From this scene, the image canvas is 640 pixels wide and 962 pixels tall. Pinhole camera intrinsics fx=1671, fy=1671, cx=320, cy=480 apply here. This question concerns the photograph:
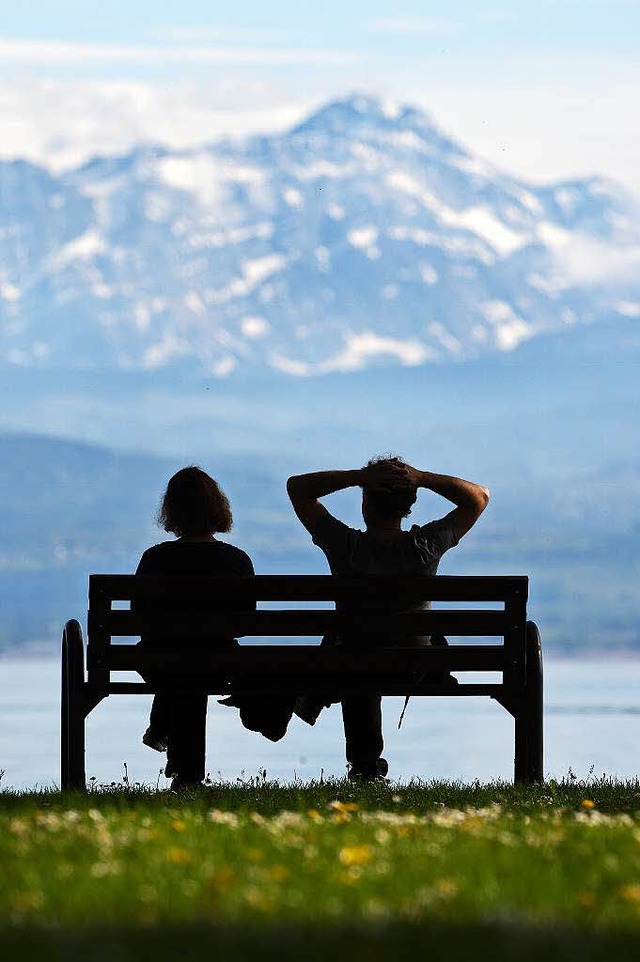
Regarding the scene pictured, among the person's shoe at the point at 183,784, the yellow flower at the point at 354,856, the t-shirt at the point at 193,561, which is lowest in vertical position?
the yellow flower at the point at 354,856

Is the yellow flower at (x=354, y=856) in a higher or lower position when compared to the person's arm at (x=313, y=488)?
lower

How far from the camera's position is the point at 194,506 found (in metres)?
8.85

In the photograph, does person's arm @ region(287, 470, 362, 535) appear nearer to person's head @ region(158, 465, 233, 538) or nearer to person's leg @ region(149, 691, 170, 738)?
person's head @ region(158, 465, 233, 538)

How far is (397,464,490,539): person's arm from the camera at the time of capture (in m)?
8.77

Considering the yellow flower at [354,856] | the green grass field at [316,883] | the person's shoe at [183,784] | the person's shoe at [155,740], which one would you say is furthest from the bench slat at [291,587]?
the yellow flower at [354,856]

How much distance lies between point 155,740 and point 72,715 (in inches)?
19.3

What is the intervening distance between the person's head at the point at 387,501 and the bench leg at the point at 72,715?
Answer: 1721 mm

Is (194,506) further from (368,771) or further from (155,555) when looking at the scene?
(368,771)

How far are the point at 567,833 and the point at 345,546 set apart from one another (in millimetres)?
2740

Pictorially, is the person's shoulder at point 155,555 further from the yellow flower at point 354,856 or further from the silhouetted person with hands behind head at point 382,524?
the yellow flower at point 354,856

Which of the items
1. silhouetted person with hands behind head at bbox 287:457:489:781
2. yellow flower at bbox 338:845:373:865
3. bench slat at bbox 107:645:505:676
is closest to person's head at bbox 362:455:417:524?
silhouetted person with hands behind head at bbox 287:457:489:781

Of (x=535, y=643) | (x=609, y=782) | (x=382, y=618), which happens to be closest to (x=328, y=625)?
(x=382, y=618)

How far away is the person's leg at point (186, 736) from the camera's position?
8.91 meters

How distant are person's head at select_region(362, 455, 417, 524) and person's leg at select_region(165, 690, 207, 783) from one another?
133 cm
